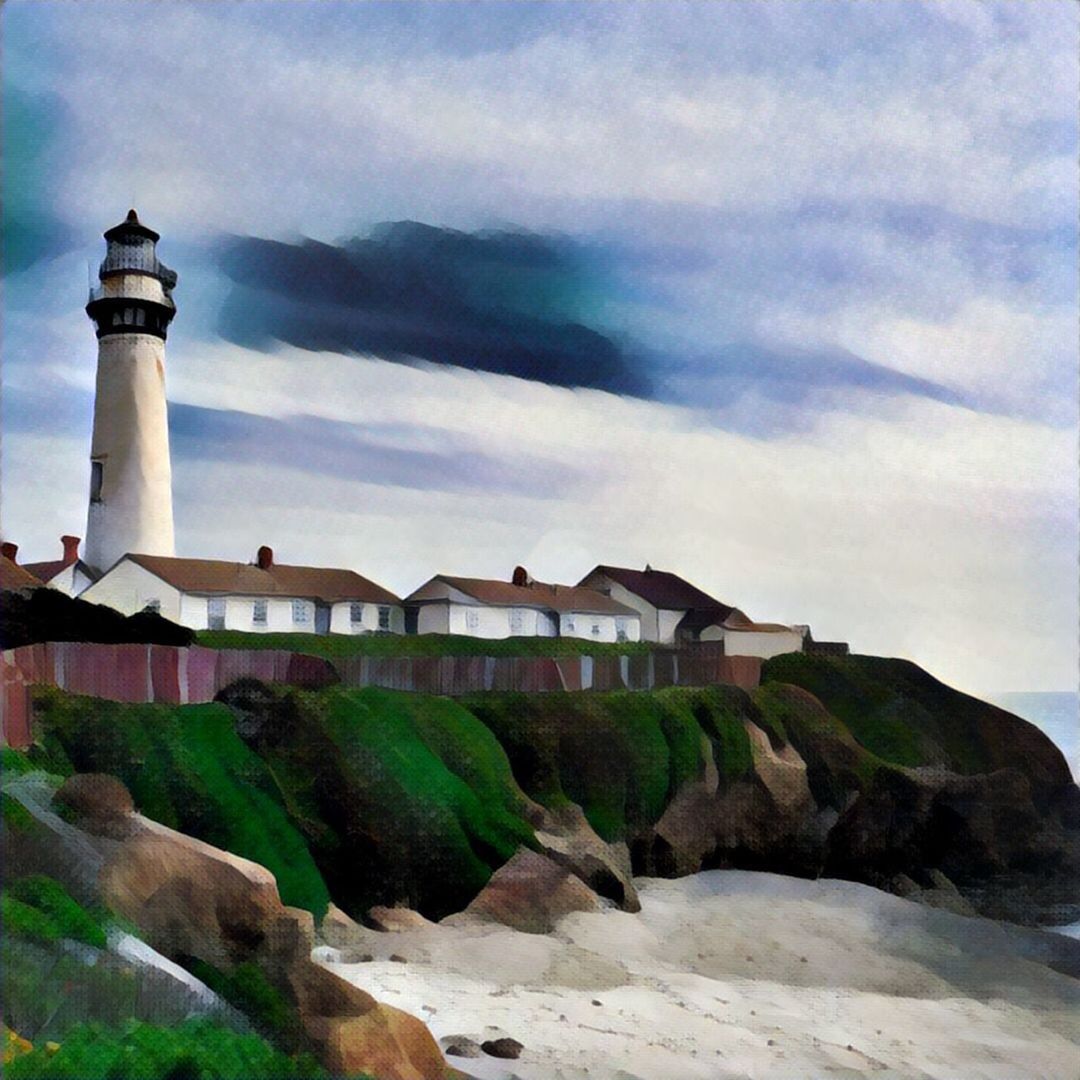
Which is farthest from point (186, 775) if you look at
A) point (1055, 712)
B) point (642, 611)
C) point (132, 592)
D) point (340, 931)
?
point (1055, 712)

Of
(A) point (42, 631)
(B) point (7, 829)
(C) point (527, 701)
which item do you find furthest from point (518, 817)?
(B) point (7, 829)

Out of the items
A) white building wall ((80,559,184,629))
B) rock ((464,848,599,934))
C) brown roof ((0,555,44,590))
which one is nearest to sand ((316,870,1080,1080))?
rock ((464,848,599,934))

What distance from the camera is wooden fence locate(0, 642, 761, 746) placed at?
5.98 m

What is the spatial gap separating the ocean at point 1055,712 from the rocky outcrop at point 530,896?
10.4 ft

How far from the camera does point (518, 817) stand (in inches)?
290

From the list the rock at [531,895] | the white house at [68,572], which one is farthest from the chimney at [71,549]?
the rock at [531,895]

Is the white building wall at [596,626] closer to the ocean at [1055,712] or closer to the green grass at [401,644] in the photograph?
the green grass at [401,644]

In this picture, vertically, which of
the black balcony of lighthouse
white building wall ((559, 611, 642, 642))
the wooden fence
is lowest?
the wooden fence

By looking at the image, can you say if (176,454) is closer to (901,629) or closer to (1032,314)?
(901,629)

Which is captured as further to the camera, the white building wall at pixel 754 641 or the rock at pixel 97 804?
the white building wall at pixel 754 641

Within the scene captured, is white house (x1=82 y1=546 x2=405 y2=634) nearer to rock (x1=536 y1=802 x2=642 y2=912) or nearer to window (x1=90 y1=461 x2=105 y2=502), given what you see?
window (x1=90 y1=461 x2=105 y2=502)

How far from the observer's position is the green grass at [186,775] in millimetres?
5621

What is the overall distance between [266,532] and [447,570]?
1149 millimetres

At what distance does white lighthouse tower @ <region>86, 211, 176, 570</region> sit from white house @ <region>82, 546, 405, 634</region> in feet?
0.88
